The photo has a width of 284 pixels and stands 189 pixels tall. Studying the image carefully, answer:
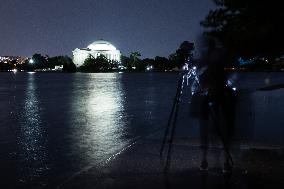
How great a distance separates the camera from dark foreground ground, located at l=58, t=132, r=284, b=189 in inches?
228

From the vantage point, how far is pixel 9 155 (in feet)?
25.8

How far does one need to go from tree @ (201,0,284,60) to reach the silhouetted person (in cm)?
188

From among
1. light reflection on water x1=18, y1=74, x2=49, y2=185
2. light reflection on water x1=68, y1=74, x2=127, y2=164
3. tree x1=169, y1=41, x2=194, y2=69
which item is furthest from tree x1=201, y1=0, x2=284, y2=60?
light reflection on water x1=18, y1=74, x2=49, y2=185

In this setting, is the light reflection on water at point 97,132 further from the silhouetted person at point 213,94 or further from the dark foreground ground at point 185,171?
the silhouetted person at point 213,94

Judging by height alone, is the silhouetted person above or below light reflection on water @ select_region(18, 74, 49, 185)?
above

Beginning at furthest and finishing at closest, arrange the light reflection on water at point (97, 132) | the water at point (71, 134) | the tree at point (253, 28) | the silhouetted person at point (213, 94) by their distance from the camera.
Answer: the tree at point (253, 28), the light reflection on water at point (97, 132), the water at point (71, 134), the silhouetted person at point (213, 94)

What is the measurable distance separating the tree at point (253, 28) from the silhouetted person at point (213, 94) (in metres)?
1.88

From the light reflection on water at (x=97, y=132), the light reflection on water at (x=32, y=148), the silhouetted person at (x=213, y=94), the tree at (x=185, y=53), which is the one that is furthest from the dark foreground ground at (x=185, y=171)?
the tree at (x=185, y=53)

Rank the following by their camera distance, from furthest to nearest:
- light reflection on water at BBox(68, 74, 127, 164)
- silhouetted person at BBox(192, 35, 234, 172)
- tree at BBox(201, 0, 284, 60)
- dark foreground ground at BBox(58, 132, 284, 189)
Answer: tree at BBox(201, 0, 284, 60), light reflection on water at BBox(68, 74, 127, 164), silhouetted person at BBox(192, 35, 234, 172), dark foreground ground at BBox(58, 132, 284, 189)

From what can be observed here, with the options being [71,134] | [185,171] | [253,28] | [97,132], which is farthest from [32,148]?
[253,28]

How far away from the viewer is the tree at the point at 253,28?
10.5 metres

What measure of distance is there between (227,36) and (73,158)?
25.2ft

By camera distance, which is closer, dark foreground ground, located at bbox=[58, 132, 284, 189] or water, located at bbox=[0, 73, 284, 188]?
dark foreground ground, located at bbox=[58, 132, 284, 189]

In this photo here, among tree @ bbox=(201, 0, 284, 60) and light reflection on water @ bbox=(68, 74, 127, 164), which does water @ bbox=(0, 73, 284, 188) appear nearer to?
light reflection on water @ bbox=(68, 74, 127, 164)
